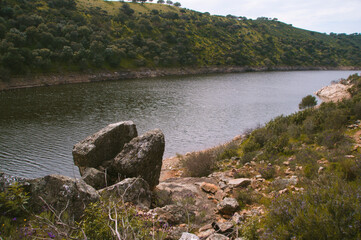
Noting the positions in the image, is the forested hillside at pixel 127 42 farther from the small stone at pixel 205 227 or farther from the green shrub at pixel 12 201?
the small stone at pixel 205 227

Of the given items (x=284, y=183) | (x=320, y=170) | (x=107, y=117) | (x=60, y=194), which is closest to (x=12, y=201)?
(x=60, y=194)

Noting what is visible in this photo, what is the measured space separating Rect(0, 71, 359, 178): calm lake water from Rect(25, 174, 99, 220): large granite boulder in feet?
30.6

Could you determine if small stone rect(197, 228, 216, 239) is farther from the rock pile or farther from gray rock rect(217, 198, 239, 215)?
the rock pile

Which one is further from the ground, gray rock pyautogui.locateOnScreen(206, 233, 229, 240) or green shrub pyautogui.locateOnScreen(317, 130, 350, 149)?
green shrub pyautogui.locateOnScreen(317, 130, 350, 149)

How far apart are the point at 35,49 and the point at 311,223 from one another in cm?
6465

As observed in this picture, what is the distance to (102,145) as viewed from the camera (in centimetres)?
942

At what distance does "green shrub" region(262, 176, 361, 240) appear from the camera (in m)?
3.30

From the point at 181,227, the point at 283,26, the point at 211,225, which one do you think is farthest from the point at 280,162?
the point at 283,26

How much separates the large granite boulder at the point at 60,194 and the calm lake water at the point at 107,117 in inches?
367

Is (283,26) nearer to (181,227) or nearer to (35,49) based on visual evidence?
(35,49)

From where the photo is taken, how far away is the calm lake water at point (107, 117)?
17.4m

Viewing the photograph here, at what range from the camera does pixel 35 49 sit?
54406mm

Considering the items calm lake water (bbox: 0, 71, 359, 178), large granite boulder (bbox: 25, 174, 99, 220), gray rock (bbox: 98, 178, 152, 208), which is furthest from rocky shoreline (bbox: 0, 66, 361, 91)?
large granite boulder (bbox: 25, 174, 99, 220)

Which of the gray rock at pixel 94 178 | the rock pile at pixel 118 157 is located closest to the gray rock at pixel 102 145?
the rock pile at pixel 118 157
